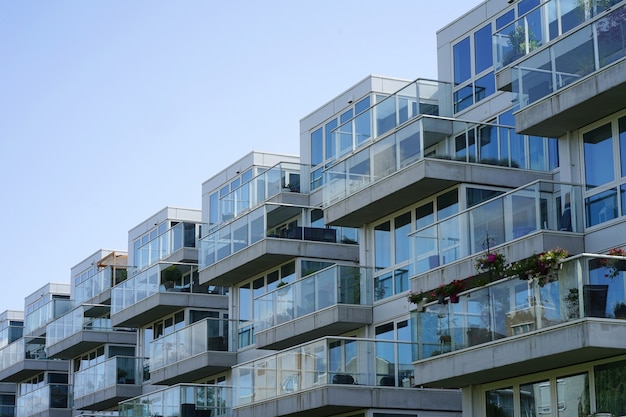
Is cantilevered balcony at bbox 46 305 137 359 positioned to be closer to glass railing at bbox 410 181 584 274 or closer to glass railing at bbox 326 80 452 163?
glass railing at bbox 326 80 452 163

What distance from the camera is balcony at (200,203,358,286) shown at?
3684 centimetres

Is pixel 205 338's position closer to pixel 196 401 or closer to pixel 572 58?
pixel 196 401

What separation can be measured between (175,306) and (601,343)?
26244mm

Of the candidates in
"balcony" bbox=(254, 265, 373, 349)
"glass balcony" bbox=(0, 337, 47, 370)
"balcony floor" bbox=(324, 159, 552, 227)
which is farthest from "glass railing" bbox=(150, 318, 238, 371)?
"glass balcony" bbox=(0, 337, 47, 370)

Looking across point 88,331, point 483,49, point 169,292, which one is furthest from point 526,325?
point 88,331

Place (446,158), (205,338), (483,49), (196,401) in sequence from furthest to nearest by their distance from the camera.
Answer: (205,338)
(196,401)
(483,49)
(446,158)

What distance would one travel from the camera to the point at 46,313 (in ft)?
197

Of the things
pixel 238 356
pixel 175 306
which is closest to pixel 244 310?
pixel 238 356

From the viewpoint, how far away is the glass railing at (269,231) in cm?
3694

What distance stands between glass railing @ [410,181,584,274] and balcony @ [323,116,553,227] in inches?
65.7

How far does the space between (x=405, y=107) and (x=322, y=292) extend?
206 inches

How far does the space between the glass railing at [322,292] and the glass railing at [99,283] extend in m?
19.8

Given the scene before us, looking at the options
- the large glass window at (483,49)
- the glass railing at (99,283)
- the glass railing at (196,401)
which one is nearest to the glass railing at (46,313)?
the glass railing at (99,283)

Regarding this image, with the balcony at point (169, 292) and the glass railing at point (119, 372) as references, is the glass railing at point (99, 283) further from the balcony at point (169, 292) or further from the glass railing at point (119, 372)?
the balcony at point (169, 292)
